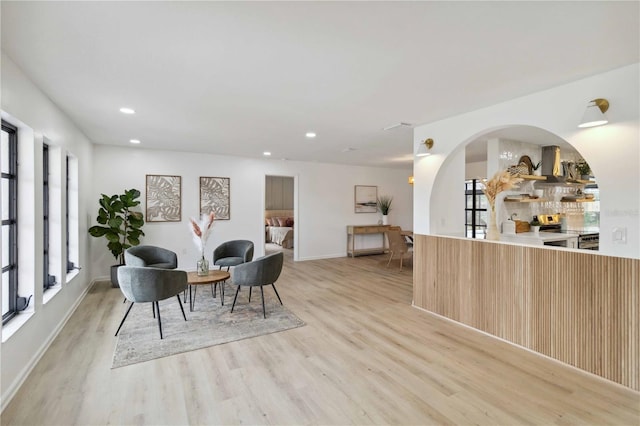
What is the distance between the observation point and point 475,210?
677 centimetres

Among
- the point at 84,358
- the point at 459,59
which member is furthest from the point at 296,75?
the point at 84,358

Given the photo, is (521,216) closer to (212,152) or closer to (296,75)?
(296,75)

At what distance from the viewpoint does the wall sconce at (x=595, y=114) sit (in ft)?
7.79

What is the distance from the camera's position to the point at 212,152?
6262mm

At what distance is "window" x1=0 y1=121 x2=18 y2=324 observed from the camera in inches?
95.7

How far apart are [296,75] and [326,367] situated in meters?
2.44

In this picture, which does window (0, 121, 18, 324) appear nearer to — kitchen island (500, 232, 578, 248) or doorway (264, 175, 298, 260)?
kitchen island (500, 232, 578, 248)

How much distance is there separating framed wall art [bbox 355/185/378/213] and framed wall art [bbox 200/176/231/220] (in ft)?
11.5

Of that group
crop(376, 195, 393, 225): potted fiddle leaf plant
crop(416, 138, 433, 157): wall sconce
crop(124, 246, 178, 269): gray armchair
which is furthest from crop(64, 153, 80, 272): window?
crop(376, 195, 393, 225): potted fiddle leaf plant

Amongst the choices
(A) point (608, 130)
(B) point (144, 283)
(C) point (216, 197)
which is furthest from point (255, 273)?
(A) point (608, 130)

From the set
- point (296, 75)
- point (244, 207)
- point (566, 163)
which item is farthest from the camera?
point (244, 207)

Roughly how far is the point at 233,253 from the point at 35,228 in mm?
2918

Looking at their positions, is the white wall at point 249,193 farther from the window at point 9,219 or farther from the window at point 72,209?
the window at point 9,219

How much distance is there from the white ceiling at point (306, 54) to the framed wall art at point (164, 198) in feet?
7.74
